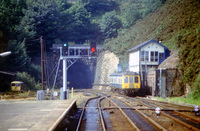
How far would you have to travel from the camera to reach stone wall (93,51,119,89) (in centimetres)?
4077

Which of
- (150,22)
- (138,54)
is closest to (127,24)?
(150,22)

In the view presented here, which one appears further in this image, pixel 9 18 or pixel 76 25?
pixel 76 25

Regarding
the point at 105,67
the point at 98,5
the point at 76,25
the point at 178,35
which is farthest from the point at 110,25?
the point at 178,35

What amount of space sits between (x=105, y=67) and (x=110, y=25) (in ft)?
60.5

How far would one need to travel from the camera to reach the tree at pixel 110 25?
5572 centimetres

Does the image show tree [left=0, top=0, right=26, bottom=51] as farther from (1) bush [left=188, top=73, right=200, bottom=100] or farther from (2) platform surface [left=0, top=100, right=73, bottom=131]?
(1) bush [left=188, top=73, right=200, bottom=100]

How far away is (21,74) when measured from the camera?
3012 cm

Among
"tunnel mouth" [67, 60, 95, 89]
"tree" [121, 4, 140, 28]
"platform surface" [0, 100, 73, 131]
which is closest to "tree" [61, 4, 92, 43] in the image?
"tunnel mouth" [67, 60, 95, 89]

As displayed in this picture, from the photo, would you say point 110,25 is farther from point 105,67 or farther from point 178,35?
point 178,35

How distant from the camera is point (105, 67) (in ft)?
141

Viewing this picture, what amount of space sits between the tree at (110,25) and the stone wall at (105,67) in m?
11.5

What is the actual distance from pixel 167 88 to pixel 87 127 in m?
15.2

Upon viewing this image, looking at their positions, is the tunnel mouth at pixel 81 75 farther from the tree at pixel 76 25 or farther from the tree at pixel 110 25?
the tree at pixel 110 25

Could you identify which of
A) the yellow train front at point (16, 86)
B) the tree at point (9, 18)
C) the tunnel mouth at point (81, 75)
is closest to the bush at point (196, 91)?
the yellow train front at point (16, 86)
